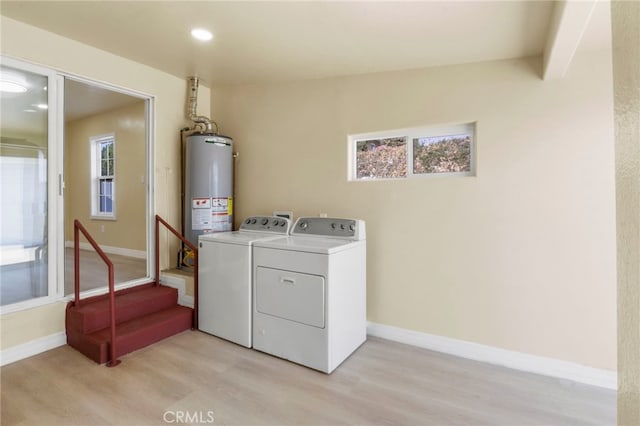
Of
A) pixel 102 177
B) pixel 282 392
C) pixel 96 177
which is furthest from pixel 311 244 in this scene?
pixel 96 177

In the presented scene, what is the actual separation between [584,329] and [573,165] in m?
1.13

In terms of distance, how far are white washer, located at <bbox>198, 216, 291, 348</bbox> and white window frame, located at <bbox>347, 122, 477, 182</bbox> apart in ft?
2.81

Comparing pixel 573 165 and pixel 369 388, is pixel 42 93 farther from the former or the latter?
pixel 573 165

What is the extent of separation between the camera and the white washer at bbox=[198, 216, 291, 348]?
2.61 meters

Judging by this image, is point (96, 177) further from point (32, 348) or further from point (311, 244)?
point (311, 244)

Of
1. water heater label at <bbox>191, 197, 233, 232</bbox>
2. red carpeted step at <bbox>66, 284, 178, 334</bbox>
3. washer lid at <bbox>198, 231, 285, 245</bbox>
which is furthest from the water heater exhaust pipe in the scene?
red carpeted step at <bbox>66, 284, 178, 334</bbox>

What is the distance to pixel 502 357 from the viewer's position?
7.84 feet

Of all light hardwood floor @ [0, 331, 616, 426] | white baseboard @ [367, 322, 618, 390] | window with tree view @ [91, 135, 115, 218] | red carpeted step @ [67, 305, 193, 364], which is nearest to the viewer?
light hardwood floor @ [0, 331, 616, 426]

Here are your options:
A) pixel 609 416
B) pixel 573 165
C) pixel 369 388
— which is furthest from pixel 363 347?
→ pixel 573 165

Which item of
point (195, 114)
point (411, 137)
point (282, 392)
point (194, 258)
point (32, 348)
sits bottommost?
point (282, 392)

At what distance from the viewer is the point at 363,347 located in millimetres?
2652

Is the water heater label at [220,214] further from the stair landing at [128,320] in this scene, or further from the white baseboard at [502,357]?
the white baseboard at [502,357]

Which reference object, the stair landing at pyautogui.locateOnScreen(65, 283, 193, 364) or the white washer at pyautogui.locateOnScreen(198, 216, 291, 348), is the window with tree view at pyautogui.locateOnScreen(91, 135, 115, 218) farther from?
the white washer at pyautogui.locateOnScreen(198, 216, 291, 348)

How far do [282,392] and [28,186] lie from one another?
2.58 m
